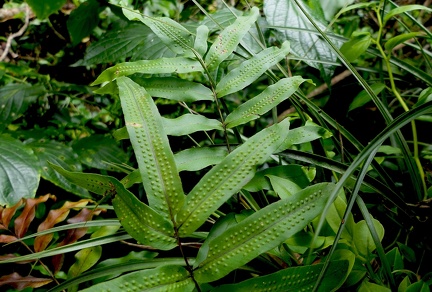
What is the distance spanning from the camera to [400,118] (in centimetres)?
43

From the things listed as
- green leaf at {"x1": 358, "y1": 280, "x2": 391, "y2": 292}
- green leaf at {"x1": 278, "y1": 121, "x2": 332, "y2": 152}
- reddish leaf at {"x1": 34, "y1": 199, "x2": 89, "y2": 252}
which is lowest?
reddish leaf at {"x1": 34, "y1": 199, "x2": 89, "y2": 252}

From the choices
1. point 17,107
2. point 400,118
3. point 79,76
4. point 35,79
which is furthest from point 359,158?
point 79,76

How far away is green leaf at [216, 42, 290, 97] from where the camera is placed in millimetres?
557

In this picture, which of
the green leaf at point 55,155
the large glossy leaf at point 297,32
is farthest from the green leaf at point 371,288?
the green leaf at point 55,155

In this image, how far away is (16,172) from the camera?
0.88m

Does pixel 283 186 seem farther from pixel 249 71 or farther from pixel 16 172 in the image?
pixel 16 172

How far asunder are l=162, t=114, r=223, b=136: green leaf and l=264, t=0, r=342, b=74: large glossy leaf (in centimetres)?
49

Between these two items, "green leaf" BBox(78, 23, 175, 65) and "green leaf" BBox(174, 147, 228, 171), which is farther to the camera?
"green leaf" BBox(78, 23, 175, 65)

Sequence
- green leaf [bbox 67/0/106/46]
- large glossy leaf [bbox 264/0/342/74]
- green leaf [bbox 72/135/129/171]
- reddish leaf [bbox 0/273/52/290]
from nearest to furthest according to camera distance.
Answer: reddish leaf [bbox 0/273/52/290] < large glossy leaf [bbox 264/0/342/74] < green leaf [bbox 72/135/129/171] < green leaf [bbox 67/0/106/46]

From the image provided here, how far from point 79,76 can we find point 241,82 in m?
1.79

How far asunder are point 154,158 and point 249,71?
0.24 meters

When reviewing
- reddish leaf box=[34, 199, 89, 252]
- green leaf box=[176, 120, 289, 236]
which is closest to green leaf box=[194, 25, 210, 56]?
green leaf box=[176, 120, 289, 236]

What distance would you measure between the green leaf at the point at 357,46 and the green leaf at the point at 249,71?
20cm

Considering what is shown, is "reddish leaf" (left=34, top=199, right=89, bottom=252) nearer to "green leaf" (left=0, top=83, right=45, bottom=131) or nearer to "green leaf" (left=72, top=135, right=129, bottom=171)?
"green leaf" (left=72, top=135, right=129, bottom=171)
